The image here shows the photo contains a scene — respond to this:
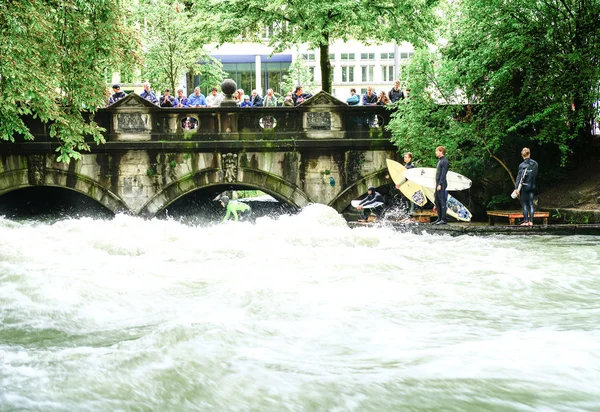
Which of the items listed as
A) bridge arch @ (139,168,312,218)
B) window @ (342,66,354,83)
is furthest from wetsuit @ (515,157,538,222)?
window @ (342,66,354,83)

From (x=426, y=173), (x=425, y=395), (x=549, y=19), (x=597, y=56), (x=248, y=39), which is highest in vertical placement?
(x=248, y=39)

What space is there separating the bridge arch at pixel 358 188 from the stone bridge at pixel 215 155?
0.03 metres

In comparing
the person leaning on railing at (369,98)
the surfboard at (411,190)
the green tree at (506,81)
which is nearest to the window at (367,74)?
the person leaning on railing at (369,98)

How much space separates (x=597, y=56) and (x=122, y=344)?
42.4 ft

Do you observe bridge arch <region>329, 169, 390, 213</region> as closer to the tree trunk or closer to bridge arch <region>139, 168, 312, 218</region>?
bridge arch <region>139, 168, 312, 218</region>

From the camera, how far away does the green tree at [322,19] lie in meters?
19.6

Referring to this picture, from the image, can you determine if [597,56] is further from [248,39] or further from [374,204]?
[248,39]

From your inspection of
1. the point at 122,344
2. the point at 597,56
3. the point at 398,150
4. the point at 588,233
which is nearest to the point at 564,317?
the point at 122,344

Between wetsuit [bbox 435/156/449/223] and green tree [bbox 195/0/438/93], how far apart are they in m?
6.81

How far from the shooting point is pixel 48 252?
11703 mm

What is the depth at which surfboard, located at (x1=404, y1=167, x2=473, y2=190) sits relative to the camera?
15.7m

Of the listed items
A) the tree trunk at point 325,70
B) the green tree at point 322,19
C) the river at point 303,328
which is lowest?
the river at point 303,328

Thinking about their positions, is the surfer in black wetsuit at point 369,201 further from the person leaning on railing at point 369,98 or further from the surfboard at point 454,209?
the person leaning on railing at point 369,98

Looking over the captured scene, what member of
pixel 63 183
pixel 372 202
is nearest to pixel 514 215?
pixel 372 202
